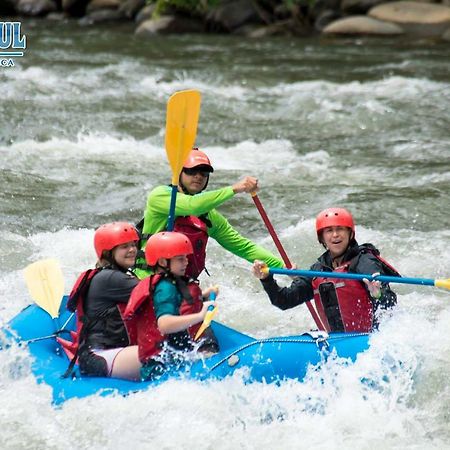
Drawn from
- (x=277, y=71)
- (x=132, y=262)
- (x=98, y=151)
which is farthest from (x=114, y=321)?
(x=277, y=71)

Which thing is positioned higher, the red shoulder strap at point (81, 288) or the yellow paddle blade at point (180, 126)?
the yellow paddle blade at point (180, 126)

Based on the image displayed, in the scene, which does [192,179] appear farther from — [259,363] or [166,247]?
[259,363]

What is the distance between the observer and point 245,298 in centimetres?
706

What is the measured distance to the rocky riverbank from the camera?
17.5 metres

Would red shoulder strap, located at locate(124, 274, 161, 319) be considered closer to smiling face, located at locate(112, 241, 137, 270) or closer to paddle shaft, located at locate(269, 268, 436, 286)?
smiling face, located at locate(112, 241, 137, 270)

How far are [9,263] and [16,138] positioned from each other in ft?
11.9

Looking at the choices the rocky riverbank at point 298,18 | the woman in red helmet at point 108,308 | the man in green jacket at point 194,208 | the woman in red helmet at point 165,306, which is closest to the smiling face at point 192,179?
the man in green jacket at point 194,208

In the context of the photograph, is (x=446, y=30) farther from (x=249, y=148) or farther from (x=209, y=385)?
(x=209, y=385)

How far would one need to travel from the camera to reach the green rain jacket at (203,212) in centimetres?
549

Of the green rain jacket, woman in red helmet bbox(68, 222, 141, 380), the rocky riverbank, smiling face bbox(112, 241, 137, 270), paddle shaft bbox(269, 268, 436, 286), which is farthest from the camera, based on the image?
the rocky riverbank

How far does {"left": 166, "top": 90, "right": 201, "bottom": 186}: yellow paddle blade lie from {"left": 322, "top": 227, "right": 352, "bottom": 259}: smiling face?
980mm

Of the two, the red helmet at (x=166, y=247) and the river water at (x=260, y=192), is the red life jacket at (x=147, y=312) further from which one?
the river water at (x=260, y=192)

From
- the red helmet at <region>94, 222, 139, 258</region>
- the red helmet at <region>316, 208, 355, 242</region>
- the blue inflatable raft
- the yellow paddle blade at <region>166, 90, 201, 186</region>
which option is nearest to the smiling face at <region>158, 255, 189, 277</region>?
the red helmet at <region>94, 222, 139, 258</region>

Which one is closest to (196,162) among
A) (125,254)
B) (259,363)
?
(125,254)
